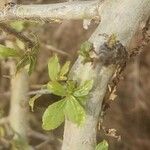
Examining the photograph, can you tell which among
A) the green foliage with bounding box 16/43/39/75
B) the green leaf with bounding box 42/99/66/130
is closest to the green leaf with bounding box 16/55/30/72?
the green foliage with bounding box 16/43/39/75

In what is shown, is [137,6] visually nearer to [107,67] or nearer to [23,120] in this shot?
[107,67]

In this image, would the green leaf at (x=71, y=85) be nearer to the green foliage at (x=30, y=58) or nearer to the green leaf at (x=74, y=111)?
the green leaf at (x=74, y=111)

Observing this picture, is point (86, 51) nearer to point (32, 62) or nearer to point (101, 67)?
point (101, 67)

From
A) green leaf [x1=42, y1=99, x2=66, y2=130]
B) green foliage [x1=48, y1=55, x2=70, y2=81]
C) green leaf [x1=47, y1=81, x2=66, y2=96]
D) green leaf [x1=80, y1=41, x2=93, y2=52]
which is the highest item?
green leaf [x1=80, y1=41, x2=93, y2=52]

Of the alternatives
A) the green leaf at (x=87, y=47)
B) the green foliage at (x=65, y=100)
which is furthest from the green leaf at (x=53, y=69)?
the green leaf at (x=87, y=47)

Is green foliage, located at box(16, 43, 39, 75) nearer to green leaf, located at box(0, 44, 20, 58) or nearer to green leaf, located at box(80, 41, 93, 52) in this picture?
green leaf, located at box(0, 44, 20, 58)
